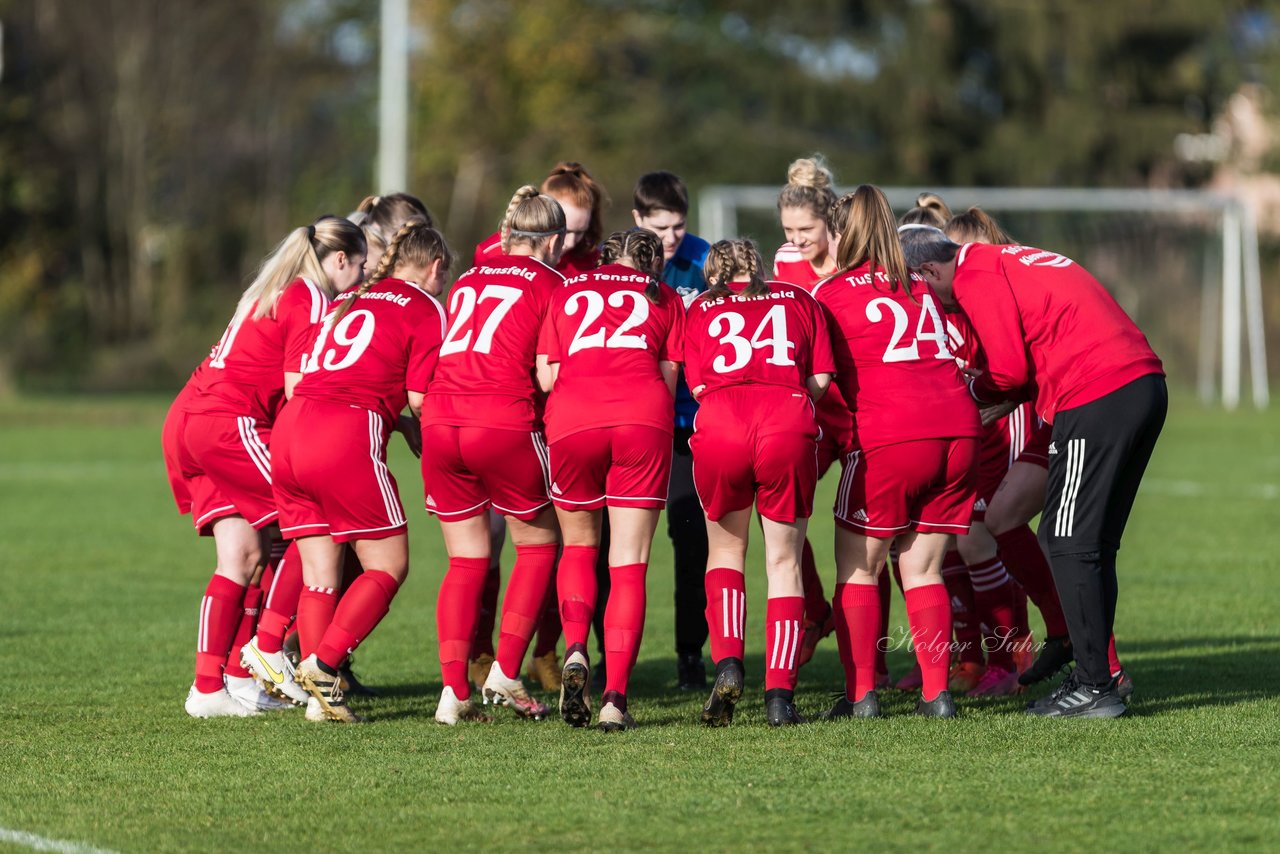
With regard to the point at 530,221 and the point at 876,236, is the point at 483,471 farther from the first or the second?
the point at 876,236

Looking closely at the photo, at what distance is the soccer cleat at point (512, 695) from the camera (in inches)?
251

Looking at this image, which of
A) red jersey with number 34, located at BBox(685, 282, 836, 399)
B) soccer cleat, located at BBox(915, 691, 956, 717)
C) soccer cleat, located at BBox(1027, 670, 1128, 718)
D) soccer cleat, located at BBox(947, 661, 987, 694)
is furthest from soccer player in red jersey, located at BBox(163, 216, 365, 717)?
soccer cleat, located at BBox(1027, 670, 1128, 718)

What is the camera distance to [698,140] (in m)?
37.2

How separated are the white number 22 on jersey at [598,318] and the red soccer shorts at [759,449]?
351 mm

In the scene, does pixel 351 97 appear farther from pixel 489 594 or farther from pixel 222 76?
pixel 489 594

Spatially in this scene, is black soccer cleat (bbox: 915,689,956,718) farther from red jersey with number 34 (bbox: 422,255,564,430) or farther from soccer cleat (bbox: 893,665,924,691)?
red jersey with number 34 (bbox: 422,255,564,430)

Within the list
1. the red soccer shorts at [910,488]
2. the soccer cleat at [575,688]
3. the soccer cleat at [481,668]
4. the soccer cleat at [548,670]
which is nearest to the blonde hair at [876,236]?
the red soccer shorts at [910,488]

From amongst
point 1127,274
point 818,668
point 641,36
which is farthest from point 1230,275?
point 818,668

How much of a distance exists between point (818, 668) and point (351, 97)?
35239 mm

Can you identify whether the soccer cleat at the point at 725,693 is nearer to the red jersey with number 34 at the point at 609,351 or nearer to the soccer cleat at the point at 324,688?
the red jersey with number 34 at the point at 609,351

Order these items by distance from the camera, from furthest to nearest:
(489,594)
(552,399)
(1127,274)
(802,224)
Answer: (1127,274) → (489,594) → (802,224) → (552,399)

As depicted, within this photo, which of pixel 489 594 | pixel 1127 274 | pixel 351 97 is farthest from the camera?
pixel 351 97

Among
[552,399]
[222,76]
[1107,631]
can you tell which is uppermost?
[222,76]

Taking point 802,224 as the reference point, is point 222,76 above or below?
above
